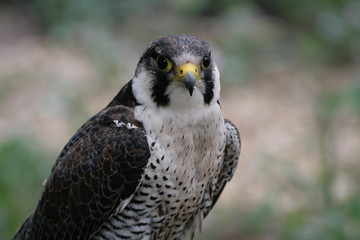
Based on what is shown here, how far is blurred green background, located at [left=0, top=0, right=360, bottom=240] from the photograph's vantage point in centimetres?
555

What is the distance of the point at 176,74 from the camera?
344 centimetres

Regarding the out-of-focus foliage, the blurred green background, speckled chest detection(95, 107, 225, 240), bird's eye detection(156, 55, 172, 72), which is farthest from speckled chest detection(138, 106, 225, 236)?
the out-of-focus foliage

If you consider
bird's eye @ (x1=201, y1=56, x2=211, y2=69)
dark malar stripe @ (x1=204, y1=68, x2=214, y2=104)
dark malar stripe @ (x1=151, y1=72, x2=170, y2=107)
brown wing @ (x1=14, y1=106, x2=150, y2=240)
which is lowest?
brown wing @ (x1=14, y1=106, x2=150, y2=240)

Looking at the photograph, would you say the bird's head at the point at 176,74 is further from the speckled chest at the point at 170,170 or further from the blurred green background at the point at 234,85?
the blurred green background at the point at 234,85

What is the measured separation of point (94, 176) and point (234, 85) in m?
4.19

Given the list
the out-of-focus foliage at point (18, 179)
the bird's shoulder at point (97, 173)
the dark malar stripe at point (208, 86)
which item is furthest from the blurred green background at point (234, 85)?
the bird's shoulder at point (97, 173)

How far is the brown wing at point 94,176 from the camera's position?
3.52 meters

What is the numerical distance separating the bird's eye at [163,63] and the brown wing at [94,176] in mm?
267

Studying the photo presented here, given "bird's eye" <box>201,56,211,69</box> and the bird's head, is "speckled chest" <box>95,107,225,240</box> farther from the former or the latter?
"bird's eye" <box>201,56,211,69</box>

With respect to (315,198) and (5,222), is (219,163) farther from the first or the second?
(5,222)

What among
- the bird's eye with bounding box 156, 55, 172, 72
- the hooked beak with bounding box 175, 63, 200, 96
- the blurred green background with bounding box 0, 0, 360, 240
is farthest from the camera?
the blurred green background with bounding box 0, 0, 360, 240

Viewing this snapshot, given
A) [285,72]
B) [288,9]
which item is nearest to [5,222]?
[285,72]

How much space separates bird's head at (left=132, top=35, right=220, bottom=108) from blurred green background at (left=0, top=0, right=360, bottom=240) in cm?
147

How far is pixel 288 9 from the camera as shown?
341 inches
